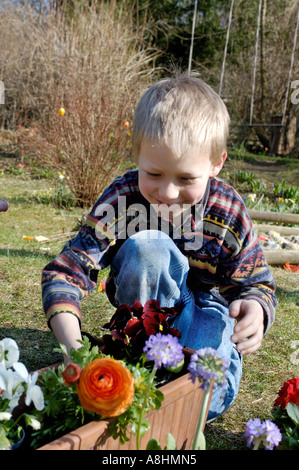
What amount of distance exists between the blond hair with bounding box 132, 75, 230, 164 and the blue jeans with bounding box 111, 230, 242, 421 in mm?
308

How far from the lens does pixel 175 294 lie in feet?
5.00

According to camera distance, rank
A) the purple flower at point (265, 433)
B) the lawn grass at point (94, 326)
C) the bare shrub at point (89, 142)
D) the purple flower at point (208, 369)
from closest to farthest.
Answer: the purple flower at point (208, 369) → the purple flower at point (265, 433) → the lawn grass at point (94, 326) → the bare shrub at point (89, 142)

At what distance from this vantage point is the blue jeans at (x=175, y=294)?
4.72ft

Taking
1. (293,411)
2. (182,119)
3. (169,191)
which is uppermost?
(182,119)

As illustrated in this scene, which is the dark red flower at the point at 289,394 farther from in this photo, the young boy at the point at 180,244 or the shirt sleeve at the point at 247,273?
the shirt sleeve at the point at 247,273

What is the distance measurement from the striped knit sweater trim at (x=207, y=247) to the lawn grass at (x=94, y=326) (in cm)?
46

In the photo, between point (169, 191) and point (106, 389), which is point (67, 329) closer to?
point (106, 389)

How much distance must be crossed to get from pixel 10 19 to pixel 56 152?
484cm

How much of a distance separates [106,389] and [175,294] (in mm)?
692

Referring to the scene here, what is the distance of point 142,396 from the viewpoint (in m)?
0.96

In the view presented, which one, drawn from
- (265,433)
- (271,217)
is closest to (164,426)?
(265,433)

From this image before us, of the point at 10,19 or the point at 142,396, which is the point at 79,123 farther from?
the point at 10,19

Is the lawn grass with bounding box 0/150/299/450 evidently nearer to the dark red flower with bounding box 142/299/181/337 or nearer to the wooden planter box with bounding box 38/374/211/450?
the wooden planter box with bounding box 38/374/211/450

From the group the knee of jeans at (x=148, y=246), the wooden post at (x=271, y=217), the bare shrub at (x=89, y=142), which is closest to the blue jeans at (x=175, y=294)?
the knee of jeans at (x=148, y=246)
